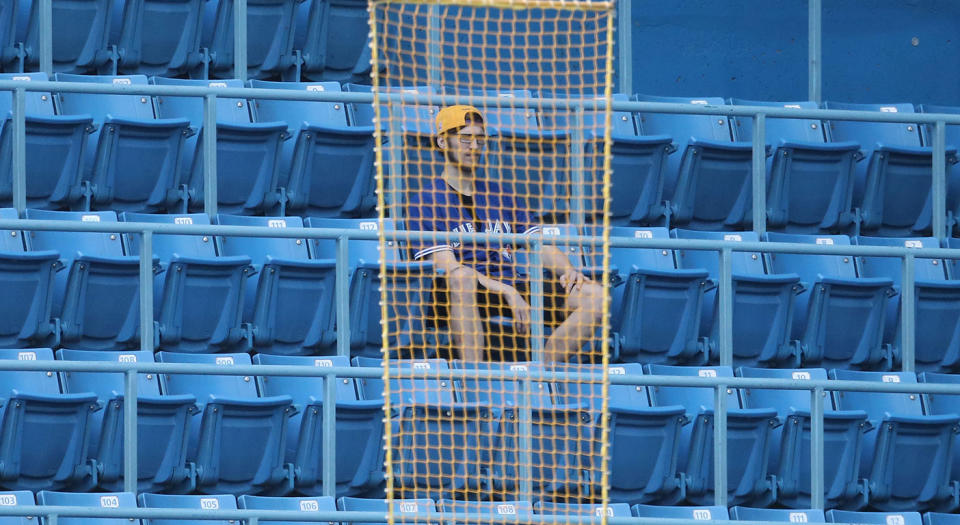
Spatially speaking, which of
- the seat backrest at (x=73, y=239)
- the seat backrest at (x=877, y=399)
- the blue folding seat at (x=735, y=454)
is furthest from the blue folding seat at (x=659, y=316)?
the seat backrest at (x=73, y=239)

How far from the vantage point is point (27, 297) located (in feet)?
23.5

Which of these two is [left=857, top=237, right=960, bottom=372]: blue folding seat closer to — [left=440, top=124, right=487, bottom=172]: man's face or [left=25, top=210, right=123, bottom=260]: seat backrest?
[left=440, top=124, right=487, bottom=172]: man's face

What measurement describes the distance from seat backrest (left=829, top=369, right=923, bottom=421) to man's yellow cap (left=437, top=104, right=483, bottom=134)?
2.05 meters

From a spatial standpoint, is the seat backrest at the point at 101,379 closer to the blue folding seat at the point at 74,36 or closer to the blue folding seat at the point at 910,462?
the blue folding seat at the point at 74,36

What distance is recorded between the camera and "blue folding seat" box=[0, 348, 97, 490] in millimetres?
6586

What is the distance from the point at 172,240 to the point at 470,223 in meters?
1.48

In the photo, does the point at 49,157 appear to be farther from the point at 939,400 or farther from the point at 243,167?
the point at 939,400

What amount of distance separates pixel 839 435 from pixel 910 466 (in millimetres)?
351

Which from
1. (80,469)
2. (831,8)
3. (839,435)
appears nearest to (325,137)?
(80,469)

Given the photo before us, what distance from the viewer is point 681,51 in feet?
Answer: 34.1

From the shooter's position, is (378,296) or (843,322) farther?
(843,322)

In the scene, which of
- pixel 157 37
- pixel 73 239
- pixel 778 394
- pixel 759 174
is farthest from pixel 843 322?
pixel 157 37

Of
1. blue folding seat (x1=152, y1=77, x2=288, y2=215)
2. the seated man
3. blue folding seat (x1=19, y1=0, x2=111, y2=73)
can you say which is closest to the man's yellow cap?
the seated man

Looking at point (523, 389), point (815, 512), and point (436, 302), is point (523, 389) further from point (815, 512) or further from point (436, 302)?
point (815, 512)
